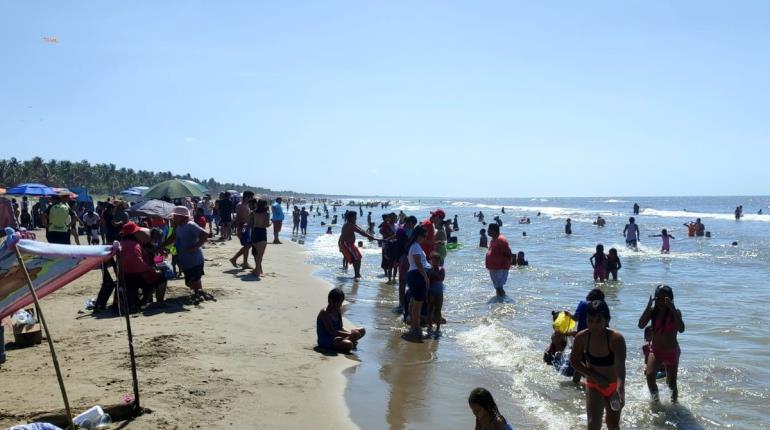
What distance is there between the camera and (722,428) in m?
5.94

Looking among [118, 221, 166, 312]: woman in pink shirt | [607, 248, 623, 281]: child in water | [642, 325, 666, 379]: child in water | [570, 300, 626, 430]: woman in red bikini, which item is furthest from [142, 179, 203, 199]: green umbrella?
[570, 300, 626, 430]: woman in red bikini

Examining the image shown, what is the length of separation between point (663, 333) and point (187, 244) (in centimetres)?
685

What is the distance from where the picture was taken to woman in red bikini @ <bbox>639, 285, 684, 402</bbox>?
630cm

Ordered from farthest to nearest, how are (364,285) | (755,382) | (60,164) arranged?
(60,164) → (364,285) → (755,382)

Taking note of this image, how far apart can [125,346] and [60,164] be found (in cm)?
9619

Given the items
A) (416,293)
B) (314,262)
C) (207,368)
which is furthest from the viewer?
(314,262)

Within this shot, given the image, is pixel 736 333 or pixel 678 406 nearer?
pixel 678 406

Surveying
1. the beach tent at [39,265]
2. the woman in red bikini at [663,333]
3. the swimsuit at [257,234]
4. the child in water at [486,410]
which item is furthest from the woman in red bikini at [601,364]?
the swimsuit at [257,234]

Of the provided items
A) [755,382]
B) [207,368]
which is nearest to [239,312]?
[207,368]

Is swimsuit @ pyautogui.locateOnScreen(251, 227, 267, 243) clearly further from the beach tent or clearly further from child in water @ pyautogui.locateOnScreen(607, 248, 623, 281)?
child in water @ pyautogui.locateOnScreen(607, 248, 623, 281)

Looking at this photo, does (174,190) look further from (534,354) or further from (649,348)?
(649,348)

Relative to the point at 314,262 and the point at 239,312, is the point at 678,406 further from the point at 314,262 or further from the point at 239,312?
the point at 314,262

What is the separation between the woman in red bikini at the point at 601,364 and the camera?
4875mm

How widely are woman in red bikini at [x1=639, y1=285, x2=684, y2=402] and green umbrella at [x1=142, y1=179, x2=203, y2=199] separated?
45.6 feet
